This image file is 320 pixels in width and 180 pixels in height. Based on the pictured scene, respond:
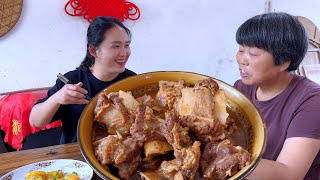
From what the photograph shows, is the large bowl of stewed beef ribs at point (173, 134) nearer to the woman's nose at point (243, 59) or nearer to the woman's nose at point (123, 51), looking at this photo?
the woman's nose at point (243, 59)

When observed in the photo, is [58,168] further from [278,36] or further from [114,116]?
[278,36]

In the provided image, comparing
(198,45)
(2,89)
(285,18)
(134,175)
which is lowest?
(2,89)

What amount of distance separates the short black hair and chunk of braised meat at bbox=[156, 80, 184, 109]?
472 mm

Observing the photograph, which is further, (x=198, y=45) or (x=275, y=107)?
(x=198, y=45)

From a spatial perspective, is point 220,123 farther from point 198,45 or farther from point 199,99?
point 198,45

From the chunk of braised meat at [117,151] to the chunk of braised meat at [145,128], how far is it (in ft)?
0.07

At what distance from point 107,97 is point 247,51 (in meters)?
0.72

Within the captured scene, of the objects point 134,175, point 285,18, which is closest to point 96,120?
point 134,175

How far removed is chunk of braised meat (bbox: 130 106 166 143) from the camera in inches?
32.7

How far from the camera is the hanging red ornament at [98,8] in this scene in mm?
2619

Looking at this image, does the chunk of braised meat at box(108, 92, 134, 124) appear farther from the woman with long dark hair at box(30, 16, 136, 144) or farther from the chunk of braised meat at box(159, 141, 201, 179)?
the woman with long dark hair at box(30, 16, 136, 144)

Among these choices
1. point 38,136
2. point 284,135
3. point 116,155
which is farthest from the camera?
point 38,136

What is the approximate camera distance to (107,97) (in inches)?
37.1

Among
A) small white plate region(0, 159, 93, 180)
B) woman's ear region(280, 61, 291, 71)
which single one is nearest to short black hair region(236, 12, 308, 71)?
woman's ear region(280, 61, 291, 71)
